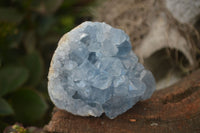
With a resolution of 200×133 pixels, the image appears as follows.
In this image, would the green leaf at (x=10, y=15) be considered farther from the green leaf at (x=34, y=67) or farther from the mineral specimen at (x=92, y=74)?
the mineral specimen at (x=92, y=74)

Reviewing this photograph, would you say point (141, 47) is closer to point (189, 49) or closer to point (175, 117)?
point (189, 49)

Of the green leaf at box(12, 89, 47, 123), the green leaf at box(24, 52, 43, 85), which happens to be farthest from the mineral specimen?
the green leaf at box(24, 52, 43, 85)

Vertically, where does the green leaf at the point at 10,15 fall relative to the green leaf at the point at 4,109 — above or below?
above

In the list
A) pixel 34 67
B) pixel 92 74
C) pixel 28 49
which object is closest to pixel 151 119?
pixel 92 74

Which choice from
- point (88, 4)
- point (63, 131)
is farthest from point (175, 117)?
point (88, 4)

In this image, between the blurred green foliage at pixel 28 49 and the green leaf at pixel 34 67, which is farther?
the green leaf at pixel 34 67

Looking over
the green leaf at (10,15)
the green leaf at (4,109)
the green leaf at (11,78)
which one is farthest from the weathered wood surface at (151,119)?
the green leaf at (10,15)

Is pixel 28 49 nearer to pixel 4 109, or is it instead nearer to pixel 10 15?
pixel 10 15
